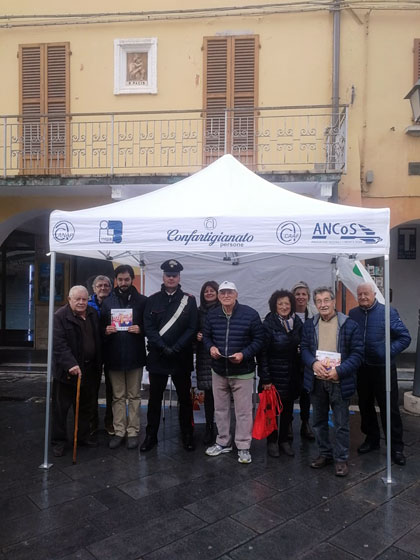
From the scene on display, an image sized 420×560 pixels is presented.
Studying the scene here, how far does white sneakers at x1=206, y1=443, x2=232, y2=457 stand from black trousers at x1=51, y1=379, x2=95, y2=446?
1369 millimetres

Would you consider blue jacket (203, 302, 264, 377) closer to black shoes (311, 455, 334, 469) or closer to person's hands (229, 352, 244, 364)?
person's hands (229, 352, 244, 364)

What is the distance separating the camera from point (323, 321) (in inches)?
165

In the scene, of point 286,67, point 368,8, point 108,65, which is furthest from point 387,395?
point 108,65

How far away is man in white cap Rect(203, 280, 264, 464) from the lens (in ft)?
14.2

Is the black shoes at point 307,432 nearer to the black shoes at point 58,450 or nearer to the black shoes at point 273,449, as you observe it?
the black shoes at point 273,449

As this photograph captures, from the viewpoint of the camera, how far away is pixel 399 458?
14.4ft

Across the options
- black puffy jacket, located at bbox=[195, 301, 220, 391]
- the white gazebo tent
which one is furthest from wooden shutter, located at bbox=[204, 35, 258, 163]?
black puffy jacket, located at bbox=[195, 301, 220, 391]

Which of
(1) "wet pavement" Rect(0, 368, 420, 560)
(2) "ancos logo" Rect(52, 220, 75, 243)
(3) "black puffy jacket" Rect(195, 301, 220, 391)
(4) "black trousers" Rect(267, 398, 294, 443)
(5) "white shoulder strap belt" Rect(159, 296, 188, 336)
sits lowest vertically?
(1) "wet pavement" Rect(0, 368, 420, 560)

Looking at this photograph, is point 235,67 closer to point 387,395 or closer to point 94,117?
point 94,117

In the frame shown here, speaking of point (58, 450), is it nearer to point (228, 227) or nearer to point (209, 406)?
point (209, 406)

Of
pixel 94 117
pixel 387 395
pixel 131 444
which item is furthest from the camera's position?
pixel 94 117

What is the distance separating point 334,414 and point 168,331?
5.97 feet

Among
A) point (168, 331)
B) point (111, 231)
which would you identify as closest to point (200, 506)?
point (168, 331)

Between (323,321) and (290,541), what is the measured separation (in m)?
1.88
